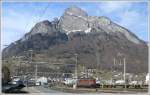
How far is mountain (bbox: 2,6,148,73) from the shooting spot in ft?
15.4

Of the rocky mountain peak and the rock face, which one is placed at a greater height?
the rocky mountain peak

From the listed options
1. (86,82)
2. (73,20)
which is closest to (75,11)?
(73,20)

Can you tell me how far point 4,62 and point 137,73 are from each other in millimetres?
1876

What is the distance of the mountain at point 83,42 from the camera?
4699 mm

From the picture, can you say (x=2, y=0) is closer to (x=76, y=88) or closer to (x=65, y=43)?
(x=65, y=43)

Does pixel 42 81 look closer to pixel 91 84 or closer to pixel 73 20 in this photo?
pixel 91 84

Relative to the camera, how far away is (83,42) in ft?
15.5

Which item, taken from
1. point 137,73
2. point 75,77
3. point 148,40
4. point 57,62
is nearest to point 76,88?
point 75,77

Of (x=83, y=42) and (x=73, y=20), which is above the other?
(x=73, y=20)

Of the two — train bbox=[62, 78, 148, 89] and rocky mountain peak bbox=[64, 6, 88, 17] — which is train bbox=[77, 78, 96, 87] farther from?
rocky mountain peak bbox=[64, 6, 88, 17]

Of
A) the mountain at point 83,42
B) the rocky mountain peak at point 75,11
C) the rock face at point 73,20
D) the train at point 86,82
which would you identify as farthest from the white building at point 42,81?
the rocky mountain peak at point 75,11

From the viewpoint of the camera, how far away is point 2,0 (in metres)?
4.75

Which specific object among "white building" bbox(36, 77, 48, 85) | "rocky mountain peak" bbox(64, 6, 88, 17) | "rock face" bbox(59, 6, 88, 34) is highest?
"rocky mountain peak" bbox(64, 6, 88, 17)

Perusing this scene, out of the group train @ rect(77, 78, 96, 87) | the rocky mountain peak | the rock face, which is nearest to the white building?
train @ rect(77, 78, 96, 87)
